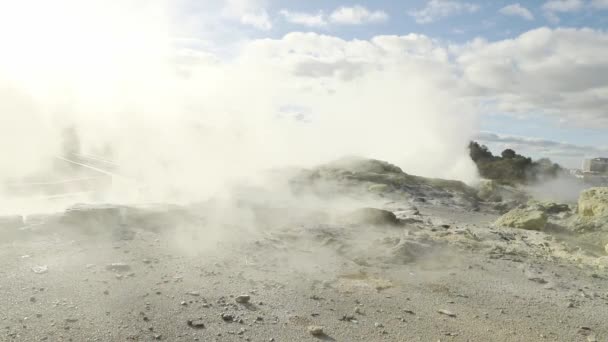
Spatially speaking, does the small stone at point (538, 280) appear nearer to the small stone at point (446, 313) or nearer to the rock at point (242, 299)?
the small stone at point (446, 313)

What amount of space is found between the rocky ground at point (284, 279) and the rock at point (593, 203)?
1.89m

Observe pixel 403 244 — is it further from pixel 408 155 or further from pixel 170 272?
pixel 408 155

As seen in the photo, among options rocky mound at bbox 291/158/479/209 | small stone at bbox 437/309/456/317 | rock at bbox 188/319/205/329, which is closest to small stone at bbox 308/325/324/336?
rock at bbox 188/319/205/329

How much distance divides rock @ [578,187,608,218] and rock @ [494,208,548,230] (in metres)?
1.23

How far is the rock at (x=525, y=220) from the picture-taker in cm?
1038

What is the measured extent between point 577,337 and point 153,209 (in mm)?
6755

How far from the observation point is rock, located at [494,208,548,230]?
34.1 ft

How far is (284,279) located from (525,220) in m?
6.67

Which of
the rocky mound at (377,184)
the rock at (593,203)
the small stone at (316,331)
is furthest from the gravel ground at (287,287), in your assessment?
the rocky mound at (377,184)

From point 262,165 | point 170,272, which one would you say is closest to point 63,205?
point 170,272

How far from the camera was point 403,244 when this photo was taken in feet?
24.5

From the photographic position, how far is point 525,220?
10461 millimetres

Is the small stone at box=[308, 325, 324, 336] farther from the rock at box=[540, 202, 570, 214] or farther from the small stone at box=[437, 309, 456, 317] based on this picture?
the rock at box=[540, 202, 570, 214]

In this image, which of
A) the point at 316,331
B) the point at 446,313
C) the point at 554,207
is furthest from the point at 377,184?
the point at 316,331
